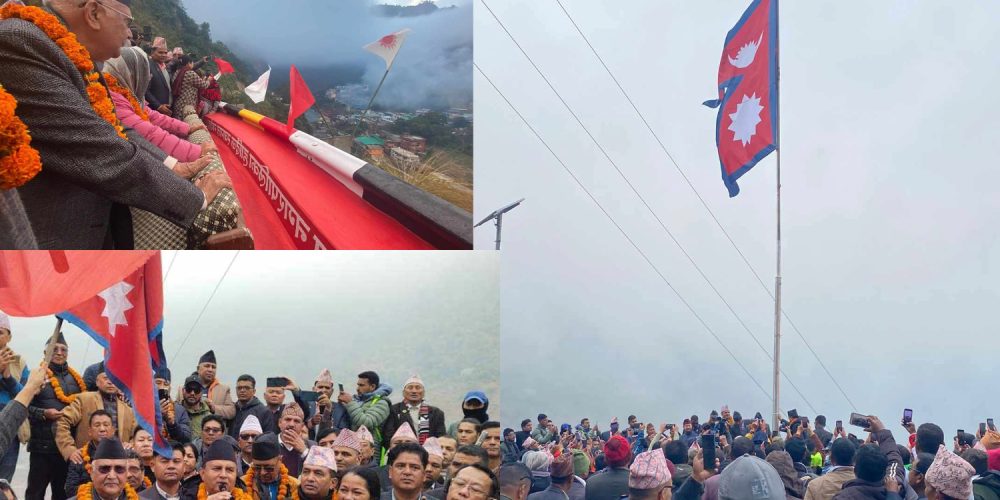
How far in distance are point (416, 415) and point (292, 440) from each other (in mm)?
629

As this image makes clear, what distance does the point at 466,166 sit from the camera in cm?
527

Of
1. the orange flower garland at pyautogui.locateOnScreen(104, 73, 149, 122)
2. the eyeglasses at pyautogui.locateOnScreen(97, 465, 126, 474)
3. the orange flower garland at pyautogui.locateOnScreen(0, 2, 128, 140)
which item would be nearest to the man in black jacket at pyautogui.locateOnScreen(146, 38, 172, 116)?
the orange flower garland at pyautogui.locateOnScreen(104, 73, 149, 122)

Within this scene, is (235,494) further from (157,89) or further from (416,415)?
(157,89)

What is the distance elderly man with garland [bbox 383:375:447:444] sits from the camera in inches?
197

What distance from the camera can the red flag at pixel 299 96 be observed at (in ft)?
17.1

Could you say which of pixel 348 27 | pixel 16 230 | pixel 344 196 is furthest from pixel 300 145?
pixel 16 230

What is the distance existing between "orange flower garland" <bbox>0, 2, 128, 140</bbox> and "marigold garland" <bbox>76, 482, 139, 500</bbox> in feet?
5.36

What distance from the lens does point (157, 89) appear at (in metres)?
5.00

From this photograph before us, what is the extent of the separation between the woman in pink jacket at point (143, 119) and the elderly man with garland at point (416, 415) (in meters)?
1.53

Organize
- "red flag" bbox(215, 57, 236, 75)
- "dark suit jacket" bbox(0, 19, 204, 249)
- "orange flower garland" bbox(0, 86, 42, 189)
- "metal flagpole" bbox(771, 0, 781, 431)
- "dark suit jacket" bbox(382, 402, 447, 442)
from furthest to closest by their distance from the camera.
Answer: "metal flagpole" bbox(771, 0, 781, 431) < "red flag" bbox(215, 57, 236, 75) < "dark suit jacket" bbox(382, 402, 447, 442) < "dark suit jacket" bbox(0, 19, 204, 249) < "orange flower garland" bbox(0, 86, 42, 189)

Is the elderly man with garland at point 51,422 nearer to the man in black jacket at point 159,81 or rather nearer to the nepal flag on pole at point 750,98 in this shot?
the man in black jacket at point 159,81

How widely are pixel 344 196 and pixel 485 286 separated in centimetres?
90

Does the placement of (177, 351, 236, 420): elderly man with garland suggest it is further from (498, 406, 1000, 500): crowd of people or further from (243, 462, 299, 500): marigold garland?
(498, 406, 1000, 500): crowd of people

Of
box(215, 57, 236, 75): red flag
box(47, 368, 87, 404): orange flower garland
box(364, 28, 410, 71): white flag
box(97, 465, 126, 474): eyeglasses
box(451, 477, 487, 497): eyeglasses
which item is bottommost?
box(451, 477, 487, 497): eyeglasses
